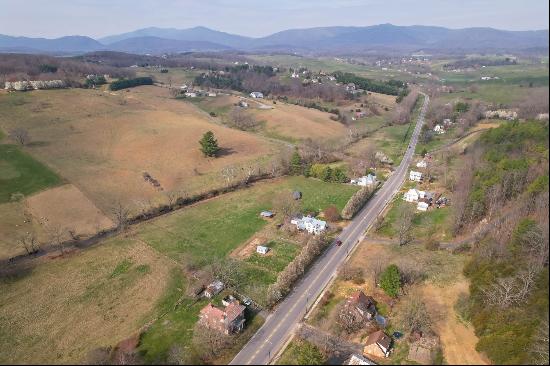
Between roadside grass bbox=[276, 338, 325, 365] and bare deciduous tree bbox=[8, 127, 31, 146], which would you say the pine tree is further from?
roadside grass bbox=[276, 338, 325, 365]

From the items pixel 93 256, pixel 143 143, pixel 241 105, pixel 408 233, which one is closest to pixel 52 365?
pixel 93 256

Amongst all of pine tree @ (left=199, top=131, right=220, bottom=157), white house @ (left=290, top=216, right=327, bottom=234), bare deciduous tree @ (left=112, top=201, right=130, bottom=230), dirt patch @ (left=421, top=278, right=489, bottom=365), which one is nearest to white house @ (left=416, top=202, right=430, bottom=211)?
white house @ (left=290, top=216, right=327, bottom=234)

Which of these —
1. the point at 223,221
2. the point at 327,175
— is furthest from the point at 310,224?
the point at 327,175

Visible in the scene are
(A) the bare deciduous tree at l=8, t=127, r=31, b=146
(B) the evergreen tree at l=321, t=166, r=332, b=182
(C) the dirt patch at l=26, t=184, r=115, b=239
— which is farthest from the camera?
(A) the bare deciduous tree at l=8, t=127, r=31, b=146

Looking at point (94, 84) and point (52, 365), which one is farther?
point (94, 84)

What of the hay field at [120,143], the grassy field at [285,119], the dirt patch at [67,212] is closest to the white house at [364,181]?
the hay field at [120,143]

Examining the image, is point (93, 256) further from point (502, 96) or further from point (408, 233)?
point (502, 96)
